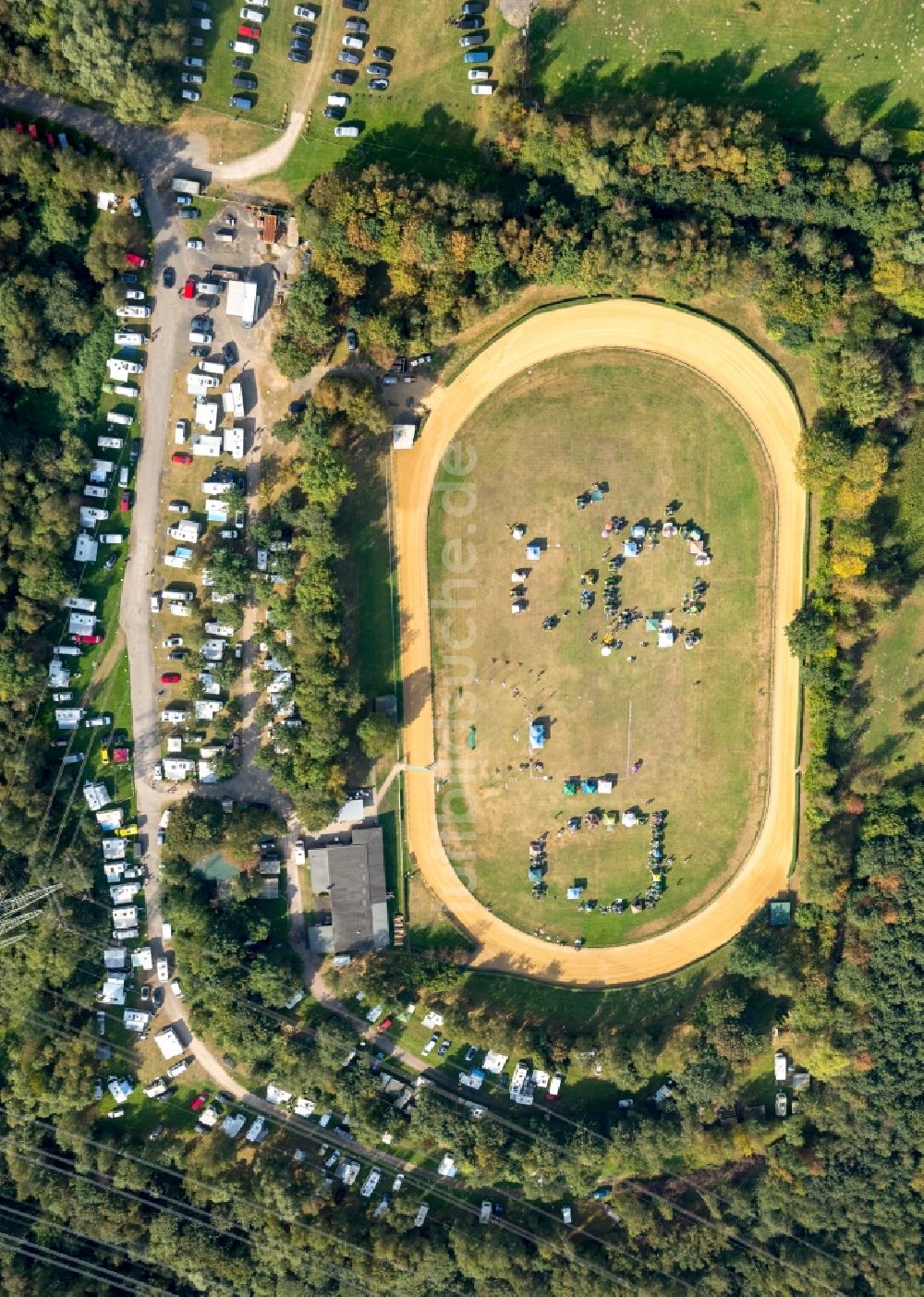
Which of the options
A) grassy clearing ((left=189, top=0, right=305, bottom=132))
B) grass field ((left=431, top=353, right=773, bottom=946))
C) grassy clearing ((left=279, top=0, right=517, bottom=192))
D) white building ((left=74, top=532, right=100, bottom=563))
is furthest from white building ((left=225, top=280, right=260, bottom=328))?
white building ((left=74, top=532, right=100, bottom=563))

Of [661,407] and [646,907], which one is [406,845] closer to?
[646,907]

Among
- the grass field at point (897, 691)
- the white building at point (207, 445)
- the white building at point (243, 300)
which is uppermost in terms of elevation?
the white building at point (243, 300)

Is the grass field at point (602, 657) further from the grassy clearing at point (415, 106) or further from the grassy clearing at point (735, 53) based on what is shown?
the grassy clearing at point (735, 53)

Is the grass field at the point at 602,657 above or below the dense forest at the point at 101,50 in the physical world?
below

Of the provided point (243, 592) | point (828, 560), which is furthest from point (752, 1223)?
point (243, 592)

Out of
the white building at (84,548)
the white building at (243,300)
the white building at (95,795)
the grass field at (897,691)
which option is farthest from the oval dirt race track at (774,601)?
the white building at (95,795)

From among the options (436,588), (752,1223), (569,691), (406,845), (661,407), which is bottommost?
(752,1223)
